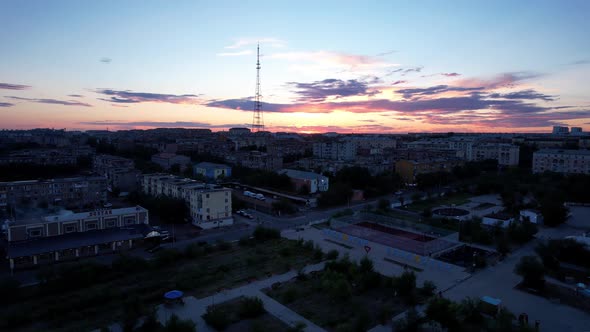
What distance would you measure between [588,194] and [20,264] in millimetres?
20055

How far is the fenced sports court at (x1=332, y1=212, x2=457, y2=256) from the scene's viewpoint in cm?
945

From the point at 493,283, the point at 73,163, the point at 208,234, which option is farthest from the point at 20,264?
the point at 73,163

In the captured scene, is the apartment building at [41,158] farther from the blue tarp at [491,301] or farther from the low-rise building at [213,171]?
the blue tarp at [491,301]

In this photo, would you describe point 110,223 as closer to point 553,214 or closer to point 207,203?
point 207,203

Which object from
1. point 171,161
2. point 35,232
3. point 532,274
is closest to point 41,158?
point 171,161

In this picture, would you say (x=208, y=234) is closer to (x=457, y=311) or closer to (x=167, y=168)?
(x=457, y=311)

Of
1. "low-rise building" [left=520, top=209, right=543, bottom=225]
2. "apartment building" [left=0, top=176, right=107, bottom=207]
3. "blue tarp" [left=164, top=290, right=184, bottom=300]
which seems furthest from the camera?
"apartment building" [left=0, top=176, right=107, bottom=207]

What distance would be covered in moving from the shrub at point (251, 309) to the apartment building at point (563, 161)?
2429 centimetres

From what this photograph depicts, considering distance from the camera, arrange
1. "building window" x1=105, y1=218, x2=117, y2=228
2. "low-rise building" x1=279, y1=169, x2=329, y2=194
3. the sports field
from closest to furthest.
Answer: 1. the sports field
2. "building window" x1=105, y1=218, x2=117, y2=228
3. "low-rise building" x1=279, y1=169, x2=329, y2=194

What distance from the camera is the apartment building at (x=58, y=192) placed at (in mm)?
13273

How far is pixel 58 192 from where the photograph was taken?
14070mm

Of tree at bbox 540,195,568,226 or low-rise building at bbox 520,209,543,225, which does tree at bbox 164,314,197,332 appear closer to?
low-rise building at bbox 520,209,543,225

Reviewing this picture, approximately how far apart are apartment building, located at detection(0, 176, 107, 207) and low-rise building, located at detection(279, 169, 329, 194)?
335 inches

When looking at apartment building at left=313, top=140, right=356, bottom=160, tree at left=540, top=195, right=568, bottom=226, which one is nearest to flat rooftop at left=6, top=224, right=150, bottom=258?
tree at left=540, top=195, right=568, bottom=226
